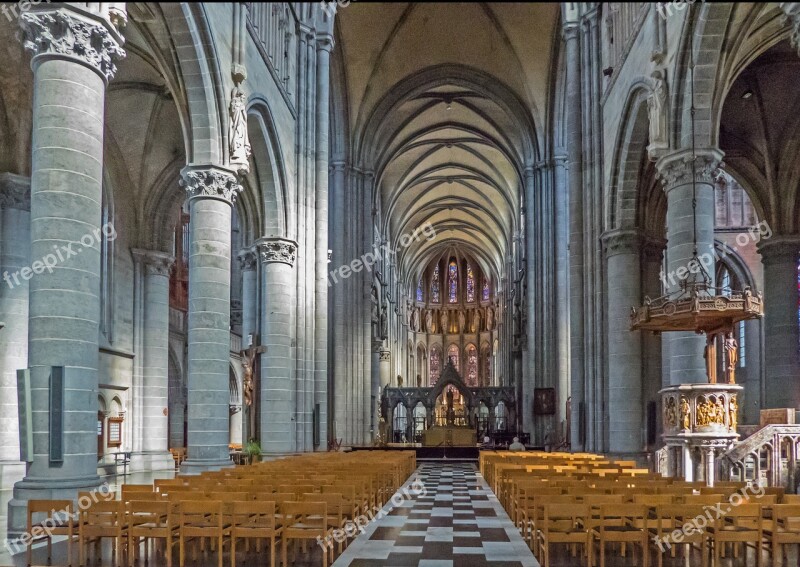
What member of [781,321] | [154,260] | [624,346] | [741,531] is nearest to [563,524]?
[741,531]

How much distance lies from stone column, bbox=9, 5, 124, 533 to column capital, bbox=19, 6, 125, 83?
13 millimetres

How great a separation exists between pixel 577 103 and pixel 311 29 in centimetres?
876

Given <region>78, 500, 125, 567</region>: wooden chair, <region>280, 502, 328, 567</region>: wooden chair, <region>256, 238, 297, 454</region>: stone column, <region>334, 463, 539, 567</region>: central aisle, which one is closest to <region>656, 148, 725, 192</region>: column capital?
<region>334, 463, 539, 567</region>: central aisle

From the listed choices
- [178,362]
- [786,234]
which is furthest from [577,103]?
[178,362]

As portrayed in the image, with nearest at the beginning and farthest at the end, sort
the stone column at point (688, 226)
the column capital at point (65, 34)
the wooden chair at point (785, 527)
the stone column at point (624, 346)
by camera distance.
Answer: the wooden chair at point (785, 527), the column capital at point (65, 34), the stone column at point (688, 226), the stone column at point (624, 346)

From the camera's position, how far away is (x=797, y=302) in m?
26.4

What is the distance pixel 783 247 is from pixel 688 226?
42.5 feet

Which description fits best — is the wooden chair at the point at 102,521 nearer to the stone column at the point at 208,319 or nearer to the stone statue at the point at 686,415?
the stone column at the point at 208,319

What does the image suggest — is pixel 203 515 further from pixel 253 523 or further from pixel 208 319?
pixel 208 319

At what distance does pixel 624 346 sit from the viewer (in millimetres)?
21859

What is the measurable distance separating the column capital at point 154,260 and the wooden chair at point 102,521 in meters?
20.0

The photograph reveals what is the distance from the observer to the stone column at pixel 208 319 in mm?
16688

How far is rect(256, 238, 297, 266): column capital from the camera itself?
2356 centimetres

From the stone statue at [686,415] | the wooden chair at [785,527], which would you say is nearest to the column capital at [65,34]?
the wooden chair at [785,527]
